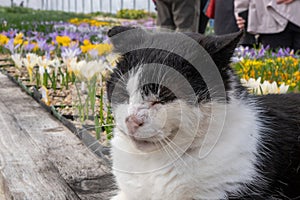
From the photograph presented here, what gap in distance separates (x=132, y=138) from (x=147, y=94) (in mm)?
152

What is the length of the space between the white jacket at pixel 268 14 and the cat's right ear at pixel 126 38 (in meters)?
4.24

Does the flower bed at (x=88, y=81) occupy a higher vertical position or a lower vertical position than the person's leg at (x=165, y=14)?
lower

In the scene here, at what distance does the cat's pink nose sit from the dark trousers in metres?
4.81

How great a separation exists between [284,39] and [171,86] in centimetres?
487

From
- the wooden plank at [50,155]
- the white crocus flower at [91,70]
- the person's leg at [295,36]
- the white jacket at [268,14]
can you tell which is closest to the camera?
the wooden plank at [50,155]

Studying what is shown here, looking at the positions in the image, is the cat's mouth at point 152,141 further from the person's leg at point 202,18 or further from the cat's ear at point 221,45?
the person's leg at point 202,18

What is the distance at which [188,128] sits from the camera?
1464mm

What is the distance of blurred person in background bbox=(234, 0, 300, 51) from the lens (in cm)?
561

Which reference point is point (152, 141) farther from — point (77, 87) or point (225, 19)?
point (225, 19)

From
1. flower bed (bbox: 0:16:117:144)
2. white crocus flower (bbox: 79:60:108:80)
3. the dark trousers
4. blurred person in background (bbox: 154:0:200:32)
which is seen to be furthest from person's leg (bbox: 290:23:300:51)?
white crocus flower (bbox: 79:60:108:80)

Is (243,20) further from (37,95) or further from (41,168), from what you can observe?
(41,168)

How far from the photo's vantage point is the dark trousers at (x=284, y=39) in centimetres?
593

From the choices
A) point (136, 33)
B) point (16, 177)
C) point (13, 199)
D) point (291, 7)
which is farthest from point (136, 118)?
point (291, 7)

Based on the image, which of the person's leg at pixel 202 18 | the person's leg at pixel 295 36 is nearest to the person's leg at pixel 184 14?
the person's leg at pixel 202 18
